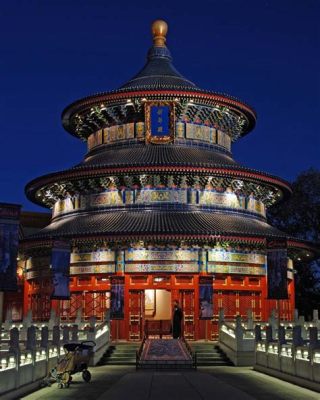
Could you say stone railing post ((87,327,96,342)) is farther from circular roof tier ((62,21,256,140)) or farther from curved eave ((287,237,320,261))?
circular roof tier ((62,21,256,140))

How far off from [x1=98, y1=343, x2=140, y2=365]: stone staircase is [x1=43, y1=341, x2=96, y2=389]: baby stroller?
8364mm

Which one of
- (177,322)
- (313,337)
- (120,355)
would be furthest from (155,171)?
(313,337)

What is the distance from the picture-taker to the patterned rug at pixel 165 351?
2942 cm

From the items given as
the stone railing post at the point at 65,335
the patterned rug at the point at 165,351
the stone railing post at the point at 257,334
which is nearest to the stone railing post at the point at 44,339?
the stone railing post at the point at 65,335

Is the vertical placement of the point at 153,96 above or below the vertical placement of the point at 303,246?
above

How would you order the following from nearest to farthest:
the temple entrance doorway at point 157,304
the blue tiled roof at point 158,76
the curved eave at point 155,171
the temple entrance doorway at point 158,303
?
the curved eave at point 155,171 → the blue tiled roof at point 158,76 → the temple entrance doorway at point 157,304 → the temple entrance doorway at point 158,303

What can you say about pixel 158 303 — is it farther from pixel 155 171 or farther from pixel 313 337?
pixel 313 337

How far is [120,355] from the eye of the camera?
32969 millimetres

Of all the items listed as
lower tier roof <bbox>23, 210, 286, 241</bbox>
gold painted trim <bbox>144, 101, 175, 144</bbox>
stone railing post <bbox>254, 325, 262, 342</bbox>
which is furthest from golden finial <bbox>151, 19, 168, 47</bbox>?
stone railing post <bbox>254, 325, 262, 342</bbox>

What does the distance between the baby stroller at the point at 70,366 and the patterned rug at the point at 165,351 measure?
6246 mm

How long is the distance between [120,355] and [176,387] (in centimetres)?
1218

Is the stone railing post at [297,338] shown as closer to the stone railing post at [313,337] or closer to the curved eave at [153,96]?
the stone railing post at [313,337]

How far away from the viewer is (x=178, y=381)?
23062mm

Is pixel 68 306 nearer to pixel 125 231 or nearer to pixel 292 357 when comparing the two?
pixel 125 231
